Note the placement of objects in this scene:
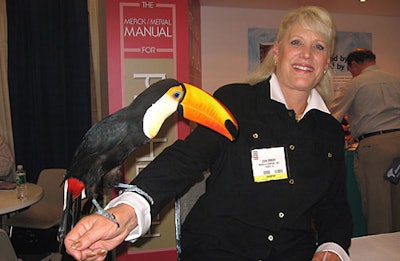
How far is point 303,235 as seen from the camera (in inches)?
51.0

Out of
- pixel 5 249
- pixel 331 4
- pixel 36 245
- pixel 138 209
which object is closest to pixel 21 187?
pixel 36 245

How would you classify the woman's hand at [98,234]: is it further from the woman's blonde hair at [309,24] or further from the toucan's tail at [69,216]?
the woman's blonde hair at [309,24]

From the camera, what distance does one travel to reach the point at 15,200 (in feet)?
7.74

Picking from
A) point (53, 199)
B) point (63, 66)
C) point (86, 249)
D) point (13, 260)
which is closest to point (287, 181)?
point (86, 249)

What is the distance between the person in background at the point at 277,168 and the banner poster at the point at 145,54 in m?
1.50

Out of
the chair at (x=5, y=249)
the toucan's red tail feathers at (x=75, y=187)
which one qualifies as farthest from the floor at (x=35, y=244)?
the toucan's red tail feathers at (x=75, y=187)

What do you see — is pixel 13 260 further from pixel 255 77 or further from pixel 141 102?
pixel 255 77

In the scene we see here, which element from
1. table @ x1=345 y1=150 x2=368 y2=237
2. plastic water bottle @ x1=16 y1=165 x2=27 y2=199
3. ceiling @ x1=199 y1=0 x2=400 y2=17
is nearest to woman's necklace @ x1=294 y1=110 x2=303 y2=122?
table @ x1=345 y1=150 x2=368 y2=237

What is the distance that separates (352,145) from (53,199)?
2.84 metres

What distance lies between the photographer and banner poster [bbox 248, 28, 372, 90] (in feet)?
15.8

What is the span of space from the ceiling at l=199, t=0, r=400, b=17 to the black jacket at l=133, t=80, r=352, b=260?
11.3 ft

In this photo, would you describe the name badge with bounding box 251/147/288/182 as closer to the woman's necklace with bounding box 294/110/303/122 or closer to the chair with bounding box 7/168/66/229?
the woman's necklace with bounding box 294/110/303/122

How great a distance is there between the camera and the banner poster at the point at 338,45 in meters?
4.81

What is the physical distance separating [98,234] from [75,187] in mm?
390
